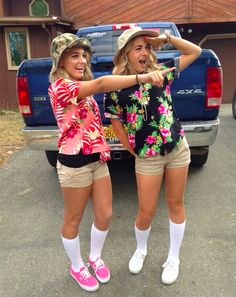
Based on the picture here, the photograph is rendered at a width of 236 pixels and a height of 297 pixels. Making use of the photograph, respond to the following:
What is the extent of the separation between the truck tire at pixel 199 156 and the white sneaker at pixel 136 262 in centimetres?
192

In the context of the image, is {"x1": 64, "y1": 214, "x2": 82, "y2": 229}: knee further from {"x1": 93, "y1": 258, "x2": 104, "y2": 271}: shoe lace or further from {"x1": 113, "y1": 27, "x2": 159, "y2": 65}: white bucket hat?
{"x1": 113, "y1": 27, "x2": 159, "y2": 65}: white bucket hat

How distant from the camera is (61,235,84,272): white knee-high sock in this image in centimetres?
265

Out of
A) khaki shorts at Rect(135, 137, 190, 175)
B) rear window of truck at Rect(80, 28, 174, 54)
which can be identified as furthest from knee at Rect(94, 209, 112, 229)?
rear window of truck at Rect(80, 28, 174, 54)

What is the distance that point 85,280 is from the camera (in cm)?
269

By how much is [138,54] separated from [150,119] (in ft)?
1.41

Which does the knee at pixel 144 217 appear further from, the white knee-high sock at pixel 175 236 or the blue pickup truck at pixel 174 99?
the blue pickup truck at pixel 174 99

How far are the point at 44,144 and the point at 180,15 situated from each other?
36.7 feet

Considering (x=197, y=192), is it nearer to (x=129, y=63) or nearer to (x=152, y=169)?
(x=152, y=169)

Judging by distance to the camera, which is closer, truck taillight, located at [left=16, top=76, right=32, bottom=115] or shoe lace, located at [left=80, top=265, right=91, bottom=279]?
shoe lace, located at [left=80, top=265, right=91, bottom=279]

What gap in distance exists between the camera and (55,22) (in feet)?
41.3

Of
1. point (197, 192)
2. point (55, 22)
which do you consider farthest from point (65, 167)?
point (55, 22)

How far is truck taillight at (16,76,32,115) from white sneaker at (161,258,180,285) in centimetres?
227

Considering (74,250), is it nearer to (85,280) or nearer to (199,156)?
(85,280)

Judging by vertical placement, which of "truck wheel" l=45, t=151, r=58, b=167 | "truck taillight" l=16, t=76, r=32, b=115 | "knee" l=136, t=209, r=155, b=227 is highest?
"truck taillight" l=16, t=76, r=32, b=115
